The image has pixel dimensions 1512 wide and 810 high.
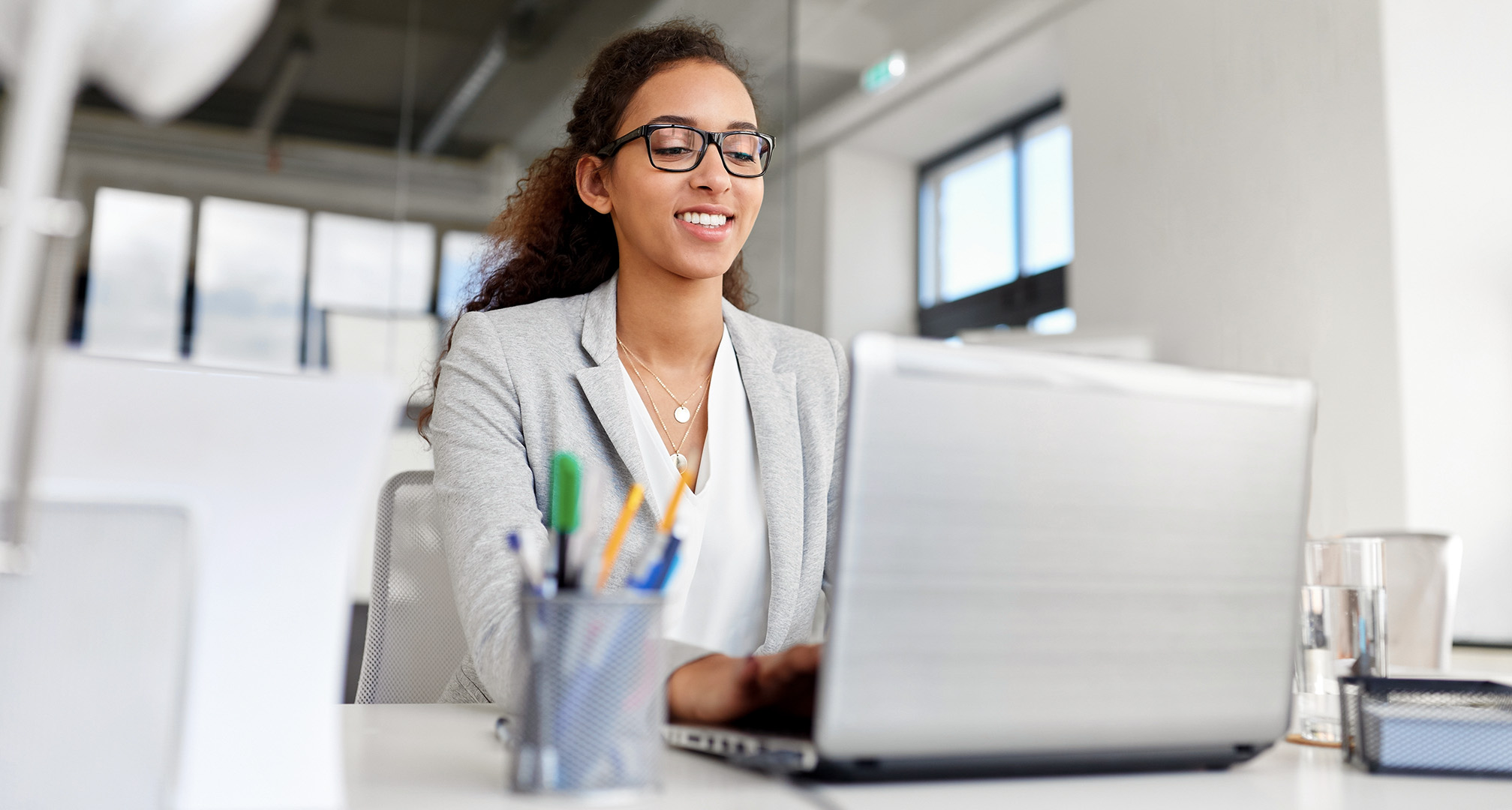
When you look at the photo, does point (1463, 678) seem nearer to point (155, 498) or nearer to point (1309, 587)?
point (1309, 587)

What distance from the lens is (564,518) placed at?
562mm

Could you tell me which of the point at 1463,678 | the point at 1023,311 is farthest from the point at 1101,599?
the point at 1023,311

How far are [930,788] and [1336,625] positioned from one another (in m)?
0.40

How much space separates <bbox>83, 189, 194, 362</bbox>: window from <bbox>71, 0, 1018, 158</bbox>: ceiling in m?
0.31

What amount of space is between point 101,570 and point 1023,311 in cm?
510

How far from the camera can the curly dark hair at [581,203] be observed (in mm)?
1468

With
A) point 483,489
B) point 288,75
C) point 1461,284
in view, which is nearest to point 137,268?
point 288,75

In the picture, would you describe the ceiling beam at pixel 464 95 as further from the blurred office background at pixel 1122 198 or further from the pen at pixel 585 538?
the pen at pixel 585 538

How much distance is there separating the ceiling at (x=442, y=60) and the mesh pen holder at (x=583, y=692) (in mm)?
3063

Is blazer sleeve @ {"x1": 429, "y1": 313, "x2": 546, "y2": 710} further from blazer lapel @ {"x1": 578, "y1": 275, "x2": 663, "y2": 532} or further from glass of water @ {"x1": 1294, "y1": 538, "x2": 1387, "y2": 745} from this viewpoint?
glass of water @ {"x1": 1294, "y1": 538, "x2": 1387, "y2": 745}

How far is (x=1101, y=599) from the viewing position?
59 centimetres

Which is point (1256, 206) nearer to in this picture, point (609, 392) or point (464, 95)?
point (464, 95)

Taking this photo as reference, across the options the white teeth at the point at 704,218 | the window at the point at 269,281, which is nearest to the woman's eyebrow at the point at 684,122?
the white teeth at the point at 704,218

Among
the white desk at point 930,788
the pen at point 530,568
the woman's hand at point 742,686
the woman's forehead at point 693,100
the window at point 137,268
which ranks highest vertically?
the window at point 137,268
